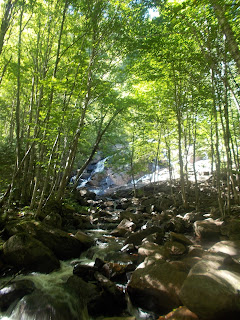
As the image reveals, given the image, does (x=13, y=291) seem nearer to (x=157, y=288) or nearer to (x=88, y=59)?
(x=157, y=288)

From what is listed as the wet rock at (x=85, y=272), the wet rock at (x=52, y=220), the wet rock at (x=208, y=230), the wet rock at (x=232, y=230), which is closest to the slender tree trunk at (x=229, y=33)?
the wet rock at (x=232, y=230)

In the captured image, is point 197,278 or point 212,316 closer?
point 212,316

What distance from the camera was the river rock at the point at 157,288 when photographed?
130 inches

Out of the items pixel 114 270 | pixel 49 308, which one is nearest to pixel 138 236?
pixel 114 270

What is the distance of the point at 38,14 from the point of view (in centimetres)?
771

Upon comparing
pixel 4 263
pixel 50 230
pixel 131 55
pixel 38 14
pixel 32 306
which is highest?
pixel 38 14

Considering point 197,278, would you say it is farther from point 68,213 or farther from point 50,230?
point 68,213

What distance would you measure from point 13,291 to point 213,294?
11.4ft

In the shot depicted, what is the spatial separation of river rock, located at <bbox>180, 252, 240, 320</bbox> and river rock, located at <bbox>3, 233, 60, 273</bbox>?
10.6ft

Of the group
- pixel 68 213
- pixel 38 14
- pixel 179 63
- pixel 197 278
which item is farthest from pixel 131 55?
pixel 197 278

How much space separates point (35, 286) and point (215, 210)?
8279 millimetres

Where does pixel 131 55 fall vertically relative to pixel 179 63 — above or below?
above

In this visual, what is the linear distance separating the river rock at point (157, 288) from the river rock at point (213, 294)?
1.62ft

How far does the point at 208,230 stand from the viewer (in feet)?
20.9
